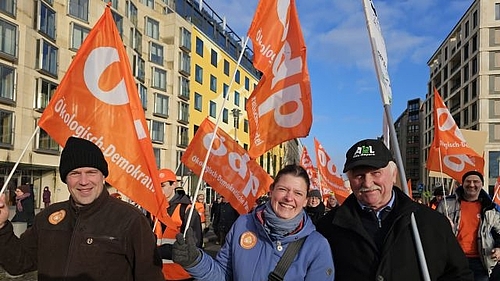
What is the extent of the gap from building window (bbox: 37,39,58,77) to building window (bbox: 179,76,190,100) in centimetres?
1659

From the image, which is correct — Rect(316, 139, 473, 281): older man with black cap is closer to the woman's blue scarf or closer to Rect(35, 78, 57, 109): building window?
the woman's blue scarf

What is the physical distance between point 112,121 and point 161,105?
4110cm

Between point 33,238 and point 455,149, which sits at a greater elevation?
point 455,149

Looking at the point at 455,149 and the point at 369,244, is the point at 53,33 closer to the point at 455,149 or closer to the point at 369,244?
the point at 455,149

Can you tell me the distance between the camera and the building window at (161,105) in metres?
44.1

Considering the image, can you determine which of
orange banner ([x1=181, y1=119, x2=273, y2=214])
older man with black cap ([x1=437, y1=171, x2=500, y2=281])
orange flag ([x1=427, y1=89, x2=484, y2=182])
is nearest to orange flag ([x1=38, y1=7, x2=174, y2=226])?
older man with black cap ([x1=437, y1=171, x2=500, y2=281])

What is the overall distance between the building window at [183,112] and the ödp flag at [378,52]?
4372 cm

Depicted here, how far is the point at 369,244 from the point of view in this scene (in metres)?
2.80

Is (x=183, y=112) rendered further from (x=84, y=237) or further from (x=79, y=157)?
(x=84, y=237)

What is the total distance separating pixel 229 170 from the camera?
28.3 ft

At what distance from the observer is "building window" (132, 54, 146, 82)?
39.9 meters

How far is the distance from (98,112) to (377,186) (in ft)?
8.07

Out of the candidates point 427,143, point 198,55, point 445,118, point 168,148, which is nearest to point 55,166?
point 168,148

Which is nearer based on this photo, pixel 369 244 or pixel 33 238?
pixel 369 244
